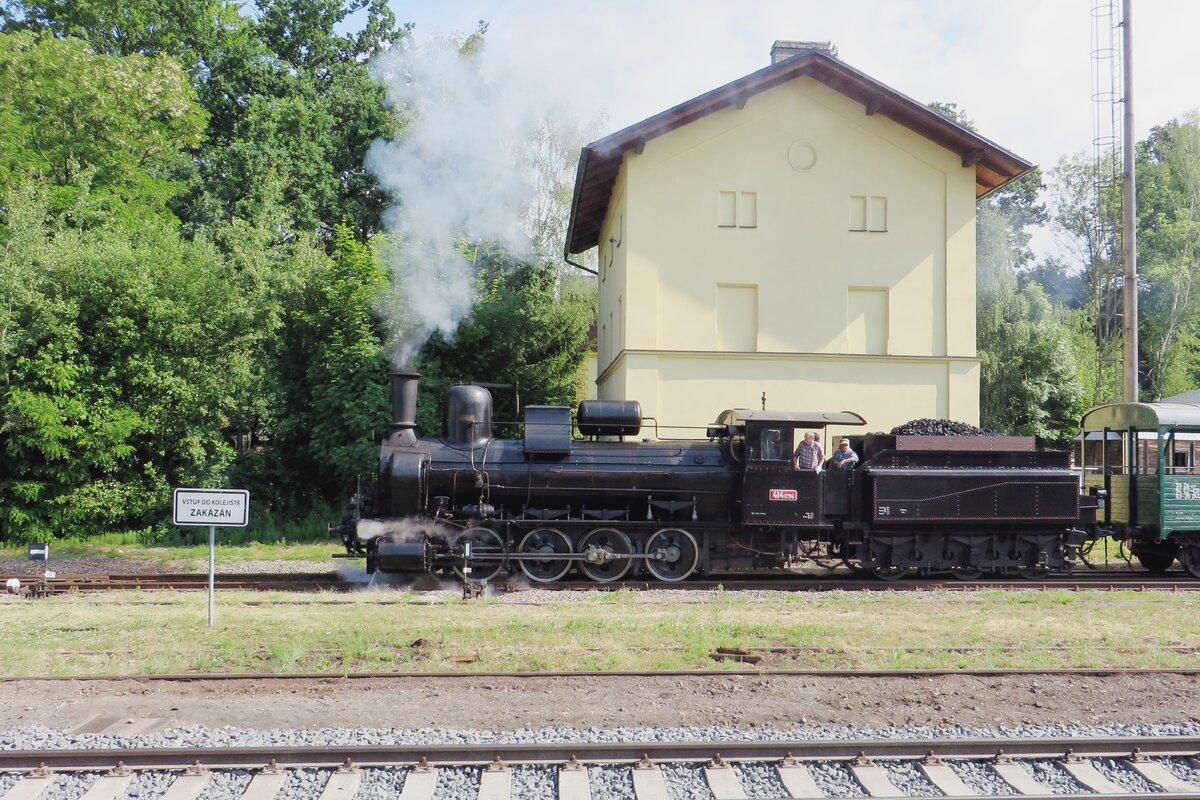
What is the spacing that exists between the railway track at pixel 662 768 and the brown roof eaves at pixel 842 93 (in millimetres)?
15756

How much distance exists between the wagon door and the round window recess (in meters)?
8.97

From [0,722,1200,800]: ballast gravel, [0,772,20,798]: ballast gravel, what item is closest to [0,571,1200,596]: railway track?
[0,722,1200,800]: ballast gravel

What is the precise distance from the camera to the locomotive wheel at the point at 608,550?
14062 mm

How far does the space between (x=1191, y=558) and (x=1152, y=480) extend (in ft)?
5.31

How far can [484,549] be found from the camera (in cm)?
1390

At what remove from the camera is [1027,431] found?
28.2 metres

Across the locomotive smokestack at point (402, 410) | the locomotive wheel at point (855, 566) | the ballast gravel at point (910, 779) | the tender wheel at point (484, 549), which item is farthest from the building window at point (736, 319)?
the ballast gravel at point (910, 779)

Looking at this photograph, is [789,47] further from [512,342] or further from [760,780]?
[760,780]

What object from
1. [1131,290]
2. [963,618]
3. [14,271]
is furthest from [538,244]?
[963,618]

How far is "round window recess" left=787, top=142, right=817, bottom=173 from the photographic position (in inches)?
828

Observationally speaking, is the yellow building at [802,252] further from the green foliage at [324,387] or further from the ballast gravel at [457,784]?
the ballast gravel at [457,784]

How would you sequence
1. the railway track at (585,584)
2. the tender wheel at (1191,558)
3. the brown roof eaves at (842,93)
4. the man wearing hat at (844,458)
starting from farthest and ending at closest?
the brown roof eaves at (842,93) → the tender wheel at (1191,558) → the man wearing hat at (844,458) → the railway track at (585,584)

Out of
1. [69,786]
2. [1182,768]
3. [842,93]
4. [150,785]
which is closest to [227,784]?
[150,785]

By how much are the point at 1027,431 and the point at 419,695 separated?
24973mm
